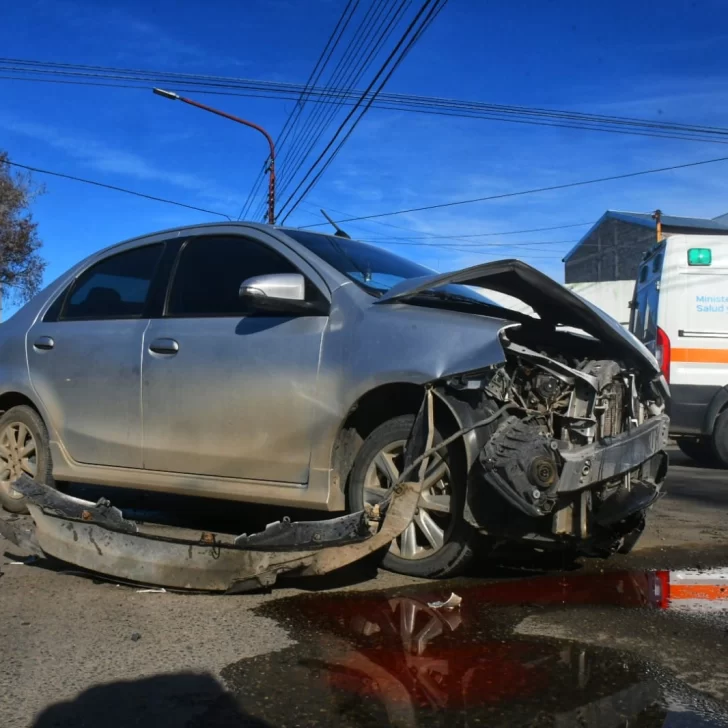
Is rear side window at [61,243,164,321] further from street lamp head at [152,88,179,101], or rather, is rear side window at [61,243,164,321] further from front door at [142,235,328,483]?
street lamp head at [152,88,179,101]

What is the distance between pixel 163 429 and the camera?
15.2 feet

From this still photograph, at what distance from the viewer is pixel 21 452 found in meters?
5.52

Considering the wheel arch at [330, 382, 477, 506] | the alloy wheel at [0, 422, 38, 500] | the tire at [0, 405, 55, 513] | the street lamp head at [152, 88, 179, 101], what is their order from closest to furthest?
1. the wheel arch at [330, 382, 477, 506]
2. the tire at [0, 405, 55, 513]
3. the alloy wheel at [0, 422, 38, 500]
4. the street lamp head at [152, 88, 179, 101]

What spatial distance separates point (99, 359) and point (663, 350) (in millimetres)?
6366

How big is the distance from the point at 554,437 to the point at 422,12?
26.7 feet

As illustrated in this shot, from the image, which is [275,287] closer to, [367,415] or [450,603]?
[367,415]

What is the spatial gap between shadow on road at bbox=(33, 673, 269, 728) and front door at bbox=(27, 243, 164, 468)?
7.06 feet

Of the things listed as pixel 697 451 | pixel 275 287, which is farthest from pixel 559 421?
pixel 697 451

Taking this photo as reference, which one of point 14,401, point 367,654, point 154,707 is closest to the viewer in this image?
point 154,707

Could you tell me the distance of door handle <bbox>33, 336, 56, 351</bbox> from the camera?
17.6 feet

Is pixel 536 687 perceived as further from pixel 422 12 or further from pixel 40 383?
pixel 422 12

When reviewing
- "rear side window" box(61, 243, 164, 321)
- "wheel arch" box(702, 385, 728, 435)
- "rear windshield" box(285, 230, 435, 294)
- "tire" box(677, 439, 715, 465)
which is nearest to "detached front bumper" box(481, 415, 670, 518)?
"rear windshield" box(285, 230, 435, 294)

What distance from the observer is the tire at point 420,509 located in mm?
3762

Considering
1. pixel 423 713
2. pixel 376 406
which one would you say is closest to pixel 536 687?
pixel 423 713
